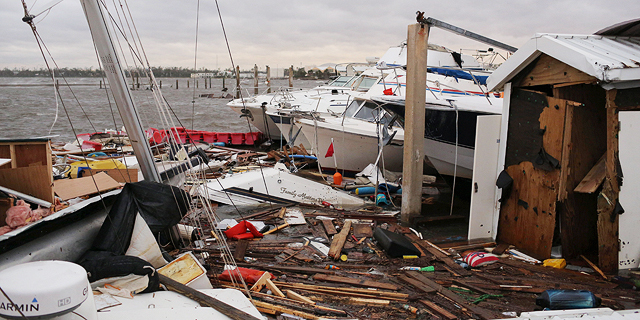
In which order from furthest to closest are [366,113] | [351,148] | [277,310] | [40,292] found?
1. [366,113]
2. [351,148]
3. [277,310]
4. [40,292]

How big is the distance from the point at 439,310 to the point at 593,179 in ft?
10.4

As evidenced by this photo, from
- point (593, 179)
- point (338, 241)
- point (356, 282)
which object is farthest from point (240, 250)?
point (593, 179)

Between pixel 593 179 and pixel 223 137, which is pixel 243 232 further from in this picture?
pixel 223 137

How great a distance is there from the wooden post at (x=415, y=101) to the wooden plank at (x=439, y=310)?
11.7 feet

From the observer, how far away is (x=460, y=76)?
11.5 metres

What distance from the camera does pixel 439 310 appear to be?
4.96m

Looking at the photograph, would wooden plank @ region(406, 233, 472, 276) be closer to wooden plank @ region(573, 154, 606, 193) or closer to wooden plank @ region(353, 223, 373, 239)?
wooden plank @ region(353, 223, 373, 239)

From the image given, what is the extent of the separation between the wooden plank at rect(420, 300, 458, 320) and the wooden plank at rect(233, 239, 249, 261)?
2884 millimetres

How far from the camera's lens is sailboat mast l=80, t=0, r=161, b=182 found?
16.5ft

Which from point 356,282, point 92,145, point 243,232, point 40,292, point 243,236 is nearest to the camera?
point 40,292

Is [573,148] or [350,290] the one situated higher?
[573,148]

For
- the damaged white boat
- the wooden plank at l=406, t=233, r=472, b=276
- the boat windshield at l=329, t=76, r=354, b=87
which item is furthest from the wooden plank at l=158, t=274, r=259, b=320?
the boat windshield at l=329, t=76, r=354, b=87

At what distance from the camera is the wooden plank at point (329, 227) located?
26.8 ft

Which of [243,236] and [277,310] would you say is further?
[243,236]
